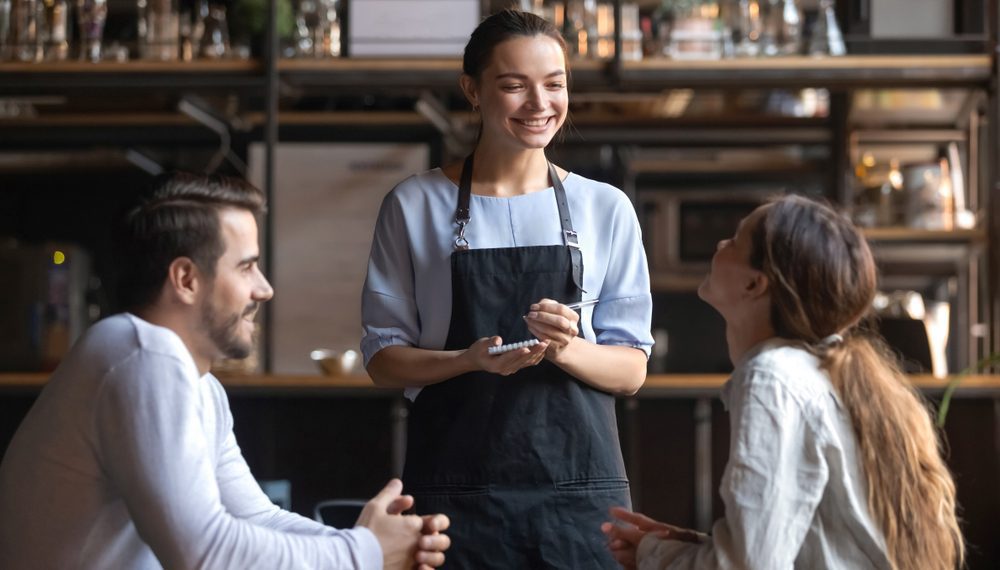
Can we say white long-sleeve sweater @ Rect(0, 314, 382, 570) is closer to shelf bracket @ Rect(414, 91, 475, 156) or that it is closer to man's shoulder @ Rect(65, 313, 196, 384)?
man's shoulder @ Rect(65, 313, 196, 384)

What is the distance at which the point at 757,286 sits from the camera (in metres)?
1.73

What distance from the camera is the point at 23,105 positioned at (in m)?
5.70

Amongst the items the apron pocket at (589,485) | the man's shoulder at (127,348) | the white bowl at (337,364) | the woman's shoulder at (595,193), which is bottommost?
the white bowl at (337,364)

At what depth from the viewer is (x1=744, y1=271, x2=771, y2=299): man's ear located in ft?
5.62

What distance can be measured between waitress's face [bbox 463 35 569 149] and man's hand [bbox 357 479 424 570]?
59 cm

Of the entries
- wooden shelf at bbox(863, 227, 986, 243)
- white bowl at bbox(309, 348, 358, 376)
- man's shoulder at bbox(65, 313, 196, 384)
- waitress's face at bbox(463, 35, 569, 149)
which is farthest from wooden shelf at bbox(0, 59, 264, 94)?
man's shoulder at bbox(65, 313, 196, 384)

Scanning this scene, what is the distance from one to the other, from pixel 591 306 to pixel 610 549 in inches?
15.4

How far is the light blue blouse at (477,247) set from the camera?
6.23 feet

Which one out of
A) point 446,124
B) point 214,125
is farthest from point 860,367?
point 214,125

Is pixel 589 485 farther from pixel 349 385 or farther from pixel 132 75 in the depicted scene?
pixel 132 75

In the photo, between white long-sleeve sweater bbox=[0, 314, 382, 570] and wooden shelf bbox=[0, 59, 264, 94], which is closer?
white long-sleeve sweater bbox=[0, 314, 382, 570]

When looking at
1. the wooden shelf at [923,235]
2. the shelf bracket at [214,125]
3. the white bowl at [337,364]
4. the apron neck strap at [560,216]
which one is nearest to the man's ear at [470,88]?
the apron neck strap at [560,216]

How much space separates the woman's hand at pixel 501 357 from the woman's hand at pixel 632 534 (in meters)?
0.23

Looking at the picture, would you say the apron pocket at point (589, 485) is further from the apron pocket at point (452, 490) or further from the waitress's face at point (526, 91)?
the waitress's face at point (526, 91)
